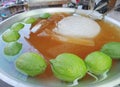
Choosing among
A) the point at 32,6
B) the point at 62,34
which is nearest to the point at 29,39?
the point at 62,34

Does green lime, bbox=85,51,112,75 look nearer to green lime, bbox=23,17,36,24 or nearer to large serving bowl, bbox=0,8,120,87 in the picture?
large serving bowl, bbox=0,8,120,87

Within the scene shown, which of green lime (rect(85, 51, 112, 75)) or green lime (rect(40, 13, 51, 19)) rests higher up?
green lime (rect(40, 13, 51, 19))

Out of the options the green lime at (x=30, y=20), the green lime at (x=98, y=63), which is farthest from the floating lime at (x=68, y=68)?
the green lime at (x=30, y=20)

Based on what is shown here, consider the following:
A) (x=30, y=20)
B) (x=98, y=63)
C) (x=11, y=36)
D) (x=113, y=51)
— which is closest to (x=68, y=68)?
(x=98, y=63)

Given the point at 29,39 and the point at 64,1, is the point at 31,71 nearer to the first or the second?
the point at 29,39

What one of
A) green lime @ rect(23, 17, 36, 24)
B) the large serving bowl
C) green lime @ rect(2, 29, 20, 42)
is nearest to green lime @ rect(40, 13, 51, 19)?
green lime @ rect(23, 17, 36, 24)

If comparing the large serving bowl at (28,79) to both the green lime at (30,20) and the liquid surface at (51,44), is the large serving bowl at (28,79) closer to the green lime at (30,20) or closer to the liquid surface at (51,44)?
the liquid surface at (51,44)
